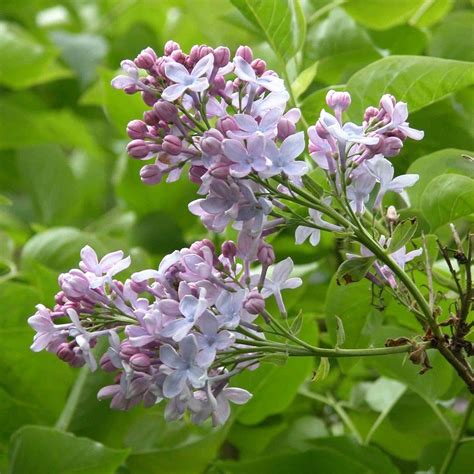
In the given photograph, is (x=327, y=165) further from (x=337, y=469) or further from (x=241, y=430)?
(x=241, y=430)

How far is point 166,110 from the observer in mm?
511

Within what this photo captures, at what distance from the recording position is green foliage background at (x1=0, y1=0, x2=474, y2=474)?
698 mm

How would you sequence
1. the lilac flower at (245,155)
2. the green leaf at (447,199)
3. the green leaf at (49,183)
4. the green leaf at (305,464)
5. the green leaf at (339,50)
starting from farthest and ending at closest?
1. the green leaf at (49,183)
2. the green leaf at (339,50)
3. the green leaf at (305,464)
4. the green leaf at (447,199)
5. the lilac flower at (245,155)

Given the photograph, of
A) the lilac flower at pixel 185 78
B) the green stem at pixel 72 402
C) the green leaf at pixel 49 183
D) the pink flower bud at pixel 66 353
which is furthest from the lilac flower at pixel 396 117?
the green leaf at pixel 49 183

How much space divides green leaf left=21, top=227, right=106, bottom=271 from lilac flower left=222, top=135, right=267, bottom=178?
489 mm

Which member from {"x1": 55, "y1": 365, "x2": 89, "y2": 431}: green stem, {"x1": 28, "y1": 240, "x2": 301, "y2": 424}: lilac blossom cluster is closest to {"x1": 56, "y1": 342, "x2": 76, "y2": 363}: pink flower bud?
{"x1": 28, "y1": 240, "x2": 301, "y2": 424}: lilac blossom cluster

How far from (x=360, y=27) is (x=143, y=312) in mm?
568

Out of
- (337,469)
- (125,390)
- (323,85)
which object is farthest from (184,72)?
(323,85)

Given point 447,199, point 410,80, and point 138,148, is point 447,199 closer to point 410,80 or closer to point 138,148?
point 410,80

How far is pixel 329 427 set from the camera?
1.02 m

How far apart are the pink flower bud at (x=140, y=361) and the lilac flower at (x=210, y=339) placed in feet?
0.11

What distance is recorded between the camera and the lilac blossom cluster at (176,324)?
0.49m

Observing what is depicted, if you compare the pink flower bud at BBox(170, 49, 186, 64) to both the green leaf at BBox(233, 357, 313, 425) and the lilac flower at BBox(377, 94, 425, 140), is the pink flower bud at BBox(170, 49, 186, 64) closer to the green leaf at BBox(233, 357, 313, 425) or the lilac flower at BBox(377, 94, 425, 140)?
the lilac flower at BBox(377, 94, 425, 140)

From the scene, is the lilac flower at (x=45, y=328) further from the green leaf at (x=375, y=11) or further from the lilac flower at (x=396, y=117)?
the green leaf at (x=375, y=11)
